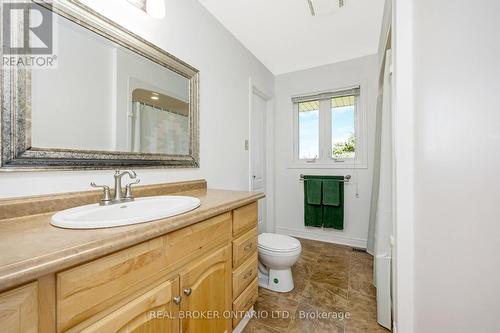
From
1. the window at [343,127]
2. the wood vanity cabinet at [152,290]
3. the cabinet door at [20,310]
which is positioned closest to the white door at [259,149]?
the window at [343,127]

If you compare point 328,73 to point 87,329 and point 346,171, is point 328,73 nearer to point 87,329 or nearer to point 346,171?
point 346,171

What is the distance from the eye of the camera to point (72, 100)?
94 centimetres

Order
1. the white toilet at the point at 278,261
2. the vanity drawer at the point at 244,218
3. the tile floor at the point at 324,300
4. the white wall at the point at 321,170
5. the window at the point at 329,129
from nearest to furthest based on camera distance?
the vanity drawer at the point at 244,218 < the tile floor at the point at 324,300 < the white toilet at the point at 278,261 < the white wall at the point at 321,170 < the window at the point at 329,129

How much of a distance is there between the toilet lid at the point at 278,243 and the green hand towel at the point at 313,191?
3.33ft

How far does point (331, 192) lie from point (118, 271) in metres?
2.54

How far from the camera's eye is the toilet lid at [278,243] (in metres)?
1.75

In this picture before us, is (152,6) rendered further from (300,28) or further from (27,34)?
(300,28)

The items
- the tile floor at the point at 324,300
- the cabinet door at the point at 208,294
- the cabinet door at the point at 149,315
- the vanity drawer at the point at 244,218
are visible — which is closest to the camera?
the cabinet door at the point at 149,315

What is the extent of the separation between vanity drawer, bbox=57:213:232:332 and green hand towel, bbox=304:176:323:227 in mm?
2160

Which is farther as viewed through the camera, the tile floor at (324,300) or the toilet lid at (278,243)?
the toilet lid at (278,243)

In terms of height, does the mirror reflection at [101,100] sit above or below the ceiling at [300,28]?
below

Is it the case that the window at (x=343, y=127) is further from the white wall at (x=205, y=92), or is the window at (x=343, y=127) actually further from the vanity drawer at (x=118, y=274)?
the vanity drawer at (x=118, y=274)

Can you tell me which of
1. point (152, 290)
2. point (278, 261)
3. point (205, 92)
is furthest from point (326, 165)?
point (152, 290)

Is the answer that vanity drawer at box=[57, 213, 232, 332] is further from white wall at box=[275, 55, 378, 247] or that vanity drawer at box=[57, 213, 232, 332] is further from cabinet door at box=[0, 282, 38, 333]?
white wall at box=[275, 55, 378, 247]
